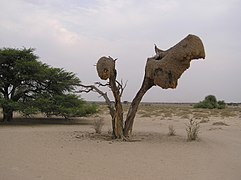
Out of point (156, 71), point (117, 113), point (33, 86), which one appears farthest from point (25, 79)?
point (156, 71)

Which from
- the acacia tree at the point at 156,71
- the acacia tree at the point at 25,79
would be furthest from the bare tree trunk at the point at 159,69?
the acacia tree at the point at 25,79

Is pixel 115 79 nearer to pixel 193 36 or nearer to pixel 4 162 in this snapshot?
pixel 193 36

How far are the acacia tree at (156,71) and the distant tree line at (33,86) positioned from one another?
8.28m

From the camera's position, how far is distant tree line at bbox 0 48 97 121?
2397 cm

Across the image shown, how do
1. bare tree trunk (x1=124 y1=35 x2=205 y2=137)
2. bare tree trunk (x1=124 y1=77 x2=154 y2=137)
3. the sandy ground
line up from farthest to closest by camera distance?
bare tree trunk (x1=124 y1=77 x2=154 y2=137), bare tree trunk (x1=124 y1=35 x2=205 y2=137), the sandy ground

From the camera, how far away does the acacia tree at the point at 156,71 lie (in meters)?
14.2

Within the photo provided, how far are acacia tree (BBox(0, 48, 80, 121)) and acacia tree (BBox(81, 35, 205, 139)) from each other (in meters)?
8.76

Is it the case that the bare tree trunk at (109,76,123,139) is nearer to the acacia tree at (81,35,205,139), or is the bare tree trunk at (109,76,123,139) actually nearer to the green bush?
the acacia tree at (81,35,205,139)

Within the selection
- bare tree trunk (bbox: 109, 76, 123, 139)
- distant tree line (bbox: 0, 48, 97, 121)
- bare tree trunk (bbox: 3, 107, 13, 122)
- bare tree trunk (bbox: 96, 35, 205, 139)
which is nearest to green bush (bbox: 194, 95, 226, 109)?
distant tree line (bbox: 0, 48, 97, 121)

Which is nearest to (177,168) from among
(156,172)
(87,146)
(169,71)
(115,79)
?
(156,172)

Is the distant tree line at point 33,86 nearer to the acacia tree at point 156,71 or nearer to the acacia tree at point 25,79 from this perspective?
the acacia tree at point 25,79

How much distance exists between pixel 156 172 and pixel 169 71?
641 centimetres

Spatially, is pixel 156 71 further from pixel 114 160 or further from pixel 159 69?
pixel 114 160

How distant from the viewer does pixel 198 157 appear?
11648mm
